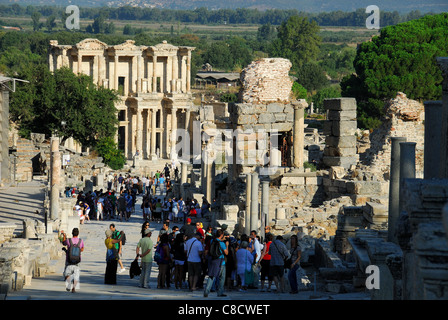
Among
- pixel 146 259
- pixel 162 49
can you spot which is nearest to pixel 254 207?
pixel 146 259

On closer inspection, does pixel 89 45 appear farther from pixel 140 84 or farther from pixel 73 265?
pixel 73 265

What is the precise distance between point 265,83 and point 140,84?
49911 millimetres

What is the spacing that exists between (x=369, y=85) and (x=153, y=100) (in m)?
26.3

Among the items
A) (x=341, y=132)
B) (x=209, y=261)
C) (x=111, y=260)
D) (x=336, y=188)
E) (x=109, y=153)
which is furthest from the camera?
(x=109, y=153)

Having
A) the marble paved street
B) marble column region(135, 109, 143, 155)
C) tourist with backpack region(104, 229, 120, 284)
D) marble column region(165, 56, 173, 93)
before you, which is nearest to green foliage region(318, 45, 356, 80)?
marble column region(165, 56, 173, 93)

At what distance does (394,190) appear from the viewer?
40.0ft

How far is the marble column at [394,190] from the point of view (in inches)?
456

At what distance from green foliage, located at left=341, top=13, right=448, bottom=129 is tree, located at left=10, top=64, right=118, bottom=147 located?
52.9ft

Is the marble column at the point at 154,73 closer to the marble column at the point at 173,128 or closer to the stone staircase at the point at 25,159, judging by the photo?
the marble column at the point at 173,128

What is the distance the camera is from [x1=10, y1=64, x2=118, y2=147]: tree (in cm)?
5616

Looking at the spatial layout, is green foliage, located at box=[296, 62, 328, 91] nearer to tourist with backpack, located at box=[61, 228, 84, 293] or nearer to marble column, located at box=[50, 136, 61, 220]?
marble column, located at box=[50, 136, 61, 220]

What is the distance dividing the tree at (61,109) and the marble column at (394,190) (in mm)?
44810

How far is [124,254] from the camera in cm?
1977
